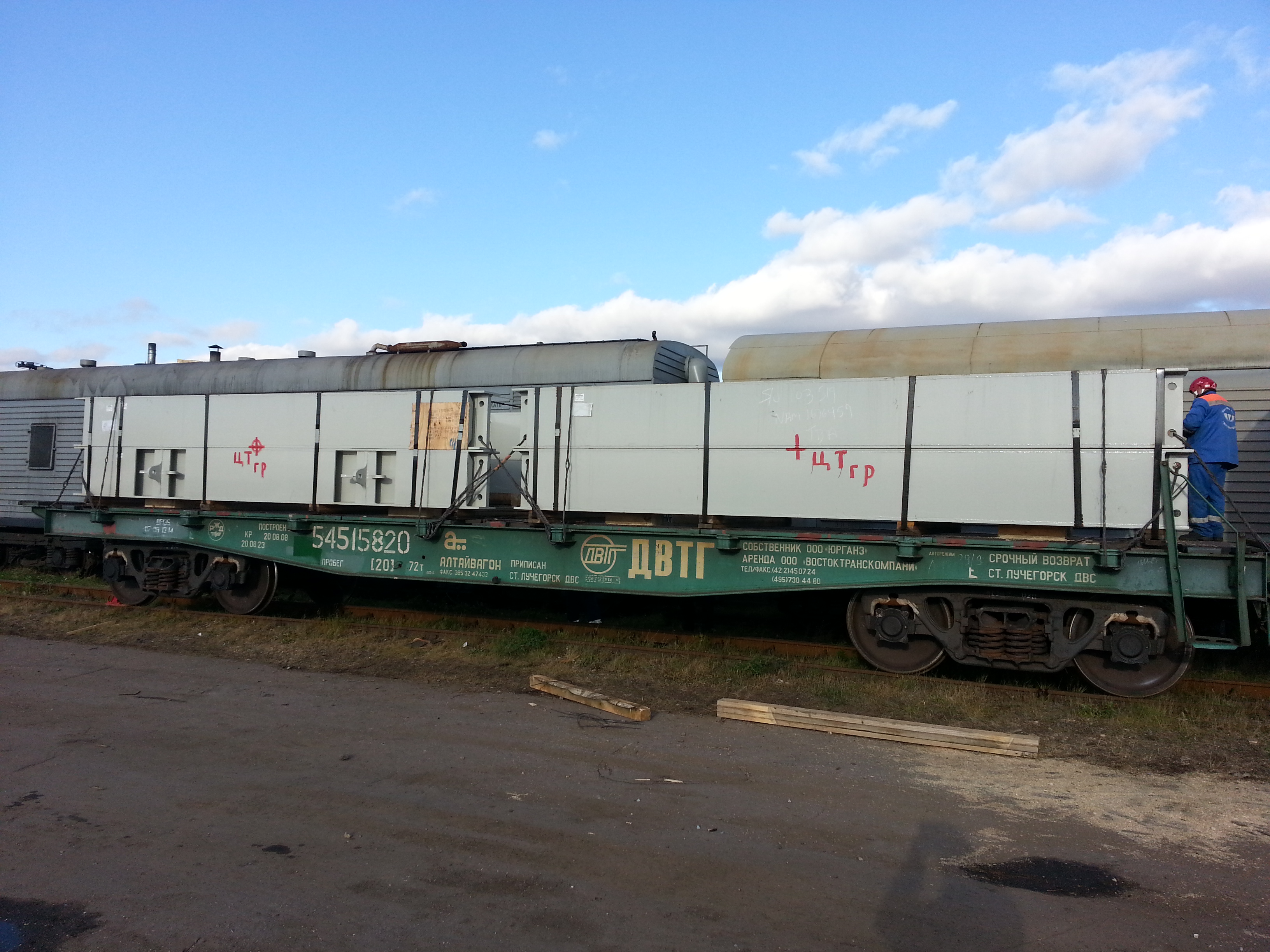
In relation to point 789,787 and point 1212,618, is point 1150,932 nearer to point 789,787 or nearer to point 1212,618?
point 789,787

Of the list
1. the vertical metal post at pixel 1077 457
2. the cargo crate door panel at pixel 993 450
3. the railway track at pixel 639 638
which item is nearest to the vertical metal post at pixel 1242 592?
the railway track at pixel 639 638

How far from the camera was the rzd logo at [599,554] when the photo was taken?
9.14 meters

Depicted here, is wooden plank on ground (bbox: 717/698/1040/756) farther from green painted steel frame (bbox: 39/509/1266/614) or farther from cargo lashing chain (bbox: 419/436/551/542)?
cargo lashing chain (bbox: 419/436/551/542)

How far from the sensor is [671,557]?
29.2ft

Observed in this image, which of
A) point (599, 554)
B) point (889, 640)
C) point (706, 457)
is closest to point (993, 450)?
point (889, 640)

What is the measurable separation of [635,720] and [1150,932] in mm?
4110

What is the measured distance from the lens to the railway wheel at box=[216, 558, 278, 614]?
11.5 meters

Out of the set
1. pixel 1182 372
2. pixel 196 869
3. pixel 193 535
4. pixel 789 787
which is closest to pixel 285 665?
pixel 193 535

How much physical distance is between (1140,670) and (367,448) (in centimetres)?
821

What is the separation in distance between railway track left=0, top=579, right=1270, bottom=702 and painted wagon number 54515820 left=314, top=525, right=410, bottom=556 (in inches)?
49.6

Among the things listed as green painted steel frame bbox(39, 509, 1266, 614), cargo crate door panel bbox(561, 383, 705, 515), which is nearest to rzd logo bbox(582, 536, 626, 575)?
green painted steel frame bbox(39, 509, 1266, 614)

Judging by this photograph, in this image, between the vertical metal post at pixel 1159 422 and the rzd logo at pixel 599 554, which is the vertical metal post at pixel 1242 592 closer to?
the vertical metal post at pixel 1159 422

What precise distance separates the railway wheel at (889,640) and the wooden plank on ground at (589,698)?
7.76 ft

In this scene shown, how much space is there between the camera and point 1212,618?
8.58m
